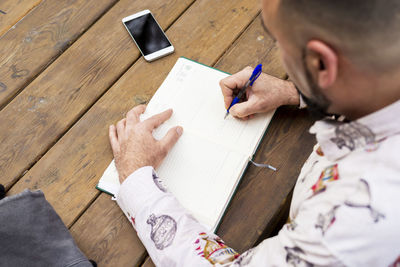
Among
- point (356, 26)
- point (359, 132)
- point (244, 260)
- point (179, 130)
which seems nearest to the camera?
point (356, 26)

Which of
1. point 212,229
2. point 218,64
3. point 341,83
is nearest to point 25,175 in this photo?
point 212,229

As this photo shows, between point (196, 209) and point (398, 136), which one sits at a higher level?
point (398, 136)

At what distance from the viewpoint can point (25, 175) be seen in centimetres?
95

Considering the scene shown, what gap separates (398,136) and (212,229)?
0.47 metres

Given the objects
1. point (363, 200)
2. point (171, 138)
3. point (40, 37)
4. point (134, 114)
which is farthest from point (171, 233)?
point (40, 37)

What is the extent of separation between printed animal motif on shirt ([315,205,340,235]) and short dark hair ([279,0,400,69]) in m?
0.24

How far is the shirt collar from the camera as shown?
0.58m

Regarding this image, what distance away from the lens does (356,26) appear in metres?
0.50

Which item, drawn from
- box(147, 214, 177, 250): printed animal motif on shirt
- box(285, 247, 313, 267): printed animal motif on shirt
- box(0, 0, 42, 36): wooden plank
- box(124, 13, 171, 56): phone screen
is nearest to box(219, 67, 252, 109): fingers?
box(124, 13, 171, 56): phone screen

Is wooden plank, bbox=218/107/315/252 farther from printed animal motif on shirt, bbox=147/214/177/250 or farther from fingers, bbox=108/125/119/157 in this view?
fingers, bbox=108/125/119/157

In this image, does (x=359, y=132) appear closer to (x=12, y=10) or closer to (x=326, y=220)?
(x=326, y=220)

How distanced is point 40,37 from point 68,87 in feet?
0.74

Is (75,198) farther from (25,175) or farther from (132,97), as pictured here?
(132,97)

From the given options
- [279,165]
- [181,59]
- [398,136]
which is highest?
[181,59]
